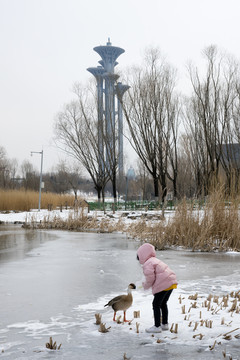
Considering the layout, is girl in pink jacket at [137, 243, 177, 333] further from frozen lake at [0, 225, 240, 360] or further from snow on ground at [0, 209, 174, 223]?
snow on ground at [0, 209, 174, 223]

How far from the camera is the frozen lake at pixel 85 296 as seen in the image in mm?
4449

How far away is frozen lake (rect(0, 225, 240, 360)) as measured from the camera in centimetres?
445

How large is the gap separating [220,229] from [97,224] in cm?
938

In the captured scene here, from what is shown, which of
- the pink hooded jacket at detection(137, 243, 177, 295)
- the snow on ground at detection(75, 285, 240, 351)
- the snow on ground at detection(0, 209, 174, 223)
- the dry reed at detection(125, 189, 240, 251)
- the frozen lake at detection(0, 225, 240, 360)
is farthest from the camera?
the snow on ground at detection(0, 209, 174, 223)

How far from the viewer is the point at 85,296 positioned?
22.9ft

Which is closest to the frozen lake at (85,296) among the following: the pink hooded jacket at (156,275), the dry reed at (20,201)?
the pink hooded jacket at (156,275)

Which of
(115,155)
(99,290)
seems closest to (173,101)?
(115,155)

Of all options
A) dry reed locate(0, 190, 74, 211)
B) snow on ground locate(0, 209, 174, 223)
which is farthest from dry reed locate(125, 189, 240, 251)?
dry reed locate(0, 190, 74, 211)

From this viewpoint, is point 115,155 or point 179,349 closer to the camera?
point 179,349

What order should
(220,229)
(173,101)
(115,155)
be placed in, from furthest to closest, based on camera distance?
(115,155) → (173,101) → (220,229)

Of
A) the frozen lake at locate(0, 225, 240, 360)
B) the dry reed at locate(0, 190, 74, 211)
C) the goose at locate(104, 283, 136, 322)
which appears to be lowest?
the frozen lake at locate(0, 225, 240, 360)

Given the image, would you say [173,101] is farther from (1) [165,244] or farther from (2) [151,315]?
(2) [151,315]

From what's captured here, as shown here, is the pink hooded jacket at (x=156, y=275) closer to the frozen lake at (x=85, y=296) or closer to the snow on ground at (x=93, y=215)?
the frozen lake at (x=85, y=296)

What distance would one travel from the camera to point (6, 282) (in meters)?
8.10
